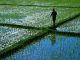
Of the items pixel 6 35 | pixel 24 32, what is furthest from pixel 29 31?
pixel 6 35

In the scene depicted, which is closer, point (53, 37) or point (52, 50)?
point (52, 50)

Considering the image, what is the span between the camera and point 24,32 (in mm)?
14508

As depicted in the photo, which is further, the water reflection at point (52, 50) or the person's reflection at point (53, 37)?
the person's reflection at point (53, 37)

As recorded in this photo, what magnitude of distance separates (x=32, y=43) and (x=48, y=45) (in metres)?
0.86

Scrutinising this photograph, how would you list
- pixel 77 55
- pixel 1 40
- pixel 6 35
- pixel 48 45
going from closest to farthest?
1. pixel 77 55
2. pixel 48 45
3. pixel 1 40
4. pixel 6 35

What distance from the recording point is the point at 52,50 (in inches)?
444

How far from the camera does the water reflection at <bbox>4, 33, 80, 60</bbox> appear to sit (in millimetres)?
10336

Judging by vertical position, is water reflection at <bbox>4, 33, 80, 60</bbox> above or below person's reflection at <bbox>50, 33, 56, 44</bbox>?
above

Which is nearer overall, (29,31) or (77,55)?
(77,55)

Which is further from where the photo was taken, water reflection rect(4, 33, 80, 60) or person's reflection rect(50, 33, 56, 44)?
person's reflection rect(50, 33, 56, 44)

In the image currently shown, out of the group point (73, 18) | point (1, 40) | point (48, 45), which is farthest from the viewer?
point (73, 18)

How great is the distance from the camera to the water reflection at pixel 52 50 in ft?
33.9

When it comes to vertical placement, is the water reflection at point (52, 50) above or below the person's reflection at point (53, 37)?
above

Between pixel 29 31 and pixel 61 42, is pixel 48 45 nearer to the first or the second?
pixel 61 42
